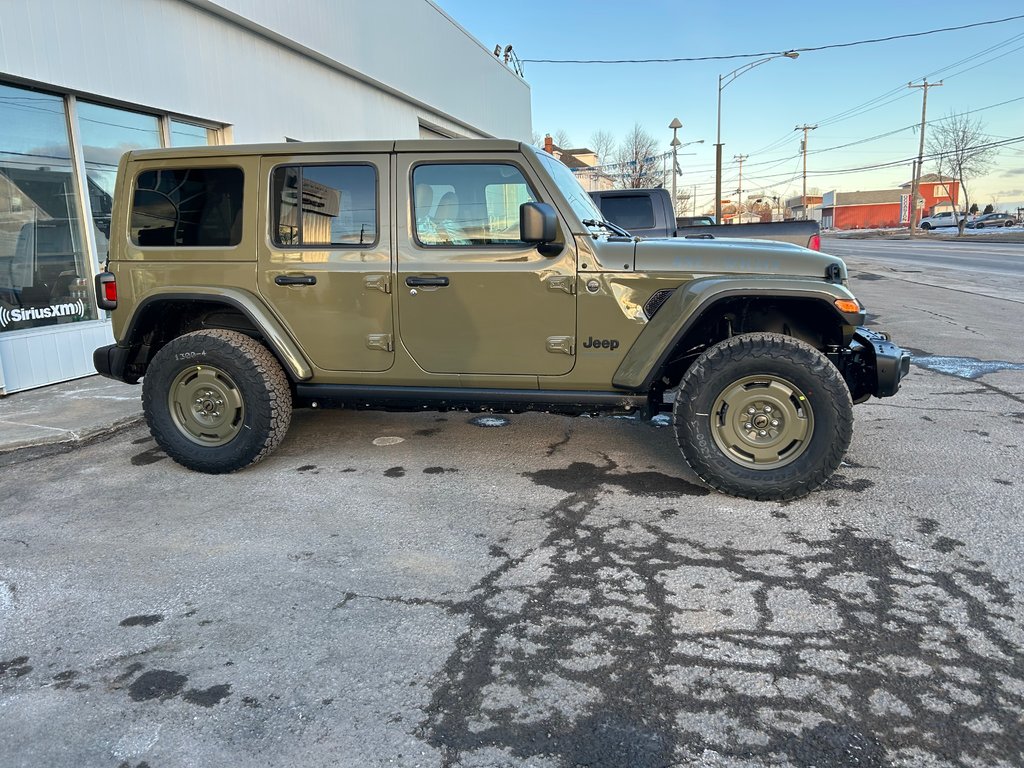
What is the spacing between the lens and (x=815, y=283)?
12.5 ft

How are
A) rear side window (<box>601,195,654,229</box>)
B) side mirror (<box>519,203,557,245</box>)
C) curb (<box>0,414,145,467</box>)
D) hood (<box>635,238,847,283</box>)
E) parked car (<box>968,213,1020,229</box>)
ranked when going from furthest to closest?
parked car (<box>968,213,1020,229</box>) < rear side window (<box>601,195,654,229</box>) < curb (<box>0,414,145,467</box>) < hood (<box>635,238,847,283</box>) < side mirror (<box>519,203,557,245</box>)

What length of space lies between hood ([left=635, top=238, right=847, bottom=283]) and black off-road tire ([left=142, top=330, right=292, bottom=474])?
2.46 m

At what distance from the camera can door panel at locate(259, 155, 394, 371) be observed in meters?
4.29

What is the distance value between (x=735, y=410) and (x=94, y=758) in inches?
130

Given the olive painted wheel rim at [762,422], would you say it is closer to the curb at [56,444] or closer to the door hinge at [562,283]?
the door hinge at [562,283]

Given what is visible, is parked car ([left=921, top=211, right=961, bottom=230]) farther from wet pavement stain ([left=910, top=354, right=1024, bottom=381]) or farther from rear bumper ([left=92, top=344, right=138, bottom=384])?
rear bumper ([left=92, top=344, right=138, bottom=384])

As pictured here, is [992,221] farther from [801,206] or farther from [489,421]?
[489,421]

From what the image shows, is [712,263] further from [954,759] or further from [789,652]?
[954,759]

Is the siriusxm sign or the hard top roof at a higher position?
the hard top roof

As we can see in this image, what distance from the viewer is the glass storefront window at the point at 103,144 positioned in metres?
7.80

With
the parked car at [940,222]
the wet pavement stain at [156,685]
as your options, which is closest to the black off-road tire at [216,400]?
the wet pavement stain at [156,685]

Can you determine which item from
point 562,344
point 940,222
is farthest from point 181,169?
point 940,222

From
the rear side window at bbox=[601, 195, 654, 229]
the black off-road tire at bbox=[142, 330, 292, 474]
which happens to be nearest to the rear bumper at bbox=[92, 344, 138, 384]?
the black off-road tire at bbox=[142, 330, 292, 474]

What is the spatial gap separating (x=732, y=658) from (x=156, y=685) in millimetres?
2067
